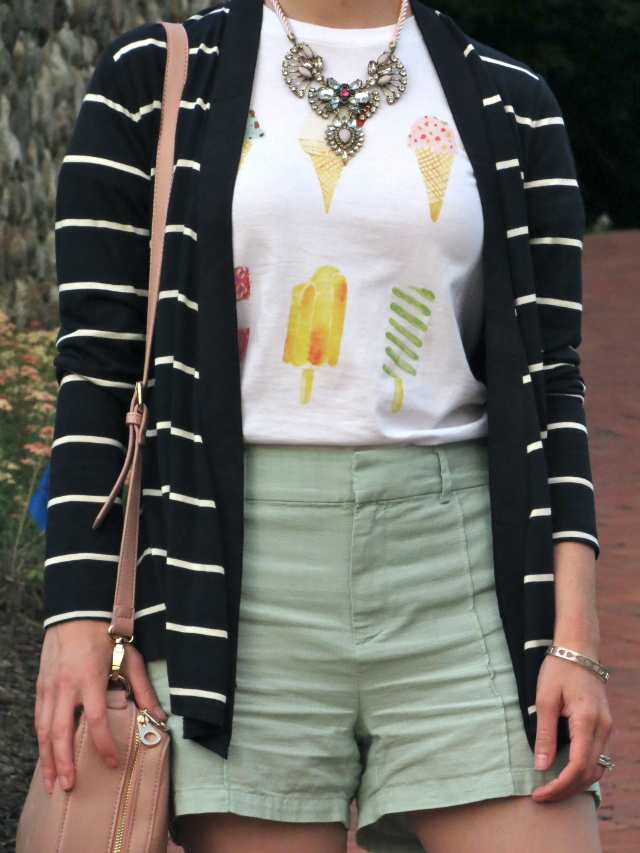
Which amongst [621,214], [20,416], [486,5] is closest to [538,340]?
[20,416]

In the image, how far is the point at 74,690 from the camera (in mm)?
1782

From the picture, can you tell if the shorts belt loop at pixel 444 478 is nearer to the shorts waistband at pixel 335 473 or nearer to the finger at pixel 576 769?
the shorts waistband at pixel 335 473

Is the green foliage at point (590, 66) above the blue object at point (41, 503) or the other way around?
the other way around

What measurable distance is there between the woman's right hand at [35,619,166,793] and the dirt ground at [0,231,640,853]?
1895 millimetres

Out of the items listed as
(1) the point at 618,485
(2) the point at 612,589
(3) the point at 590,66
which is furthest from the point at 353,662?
(3) the point at 590,66

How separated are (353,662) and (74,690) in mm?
394

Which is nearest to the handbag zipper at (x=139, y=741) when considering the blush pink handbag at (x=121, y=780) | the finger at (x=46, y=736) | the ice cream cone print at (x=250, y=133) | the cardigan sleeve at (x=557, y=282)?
the blush pink handbag at (x=121, y=780)

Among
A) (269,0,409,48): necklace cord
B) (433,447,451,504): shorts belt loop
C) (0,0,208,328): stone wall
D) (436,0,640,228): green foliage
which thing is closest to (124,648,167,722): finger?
(433,447,451,504): shorts belt loop

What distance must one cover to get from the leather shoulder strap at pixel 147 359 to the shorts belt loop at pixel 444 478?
1.44ft

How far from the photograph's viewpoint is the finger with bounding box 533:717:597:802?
5.91 ft

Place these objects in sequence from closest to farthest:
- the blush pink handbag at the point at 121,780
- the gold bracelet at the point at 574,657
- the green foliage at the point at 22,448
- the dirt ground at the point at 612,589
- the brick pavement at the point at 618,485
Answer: the blush pink handbag at the point at 121,780 < the gold bracelet at the point at 574,657 < the dirt ground at the point at 612,589 < the brick pavement at the point at 618,485 < the green foliage at the point at 22,448

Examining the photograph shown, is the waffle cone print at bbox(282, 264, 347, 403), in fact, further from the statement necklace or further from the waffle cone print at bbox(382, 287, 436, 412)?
the statement necklace

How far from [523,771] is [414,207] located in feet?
2.73

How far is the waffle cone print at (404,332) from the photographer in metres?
1.86
